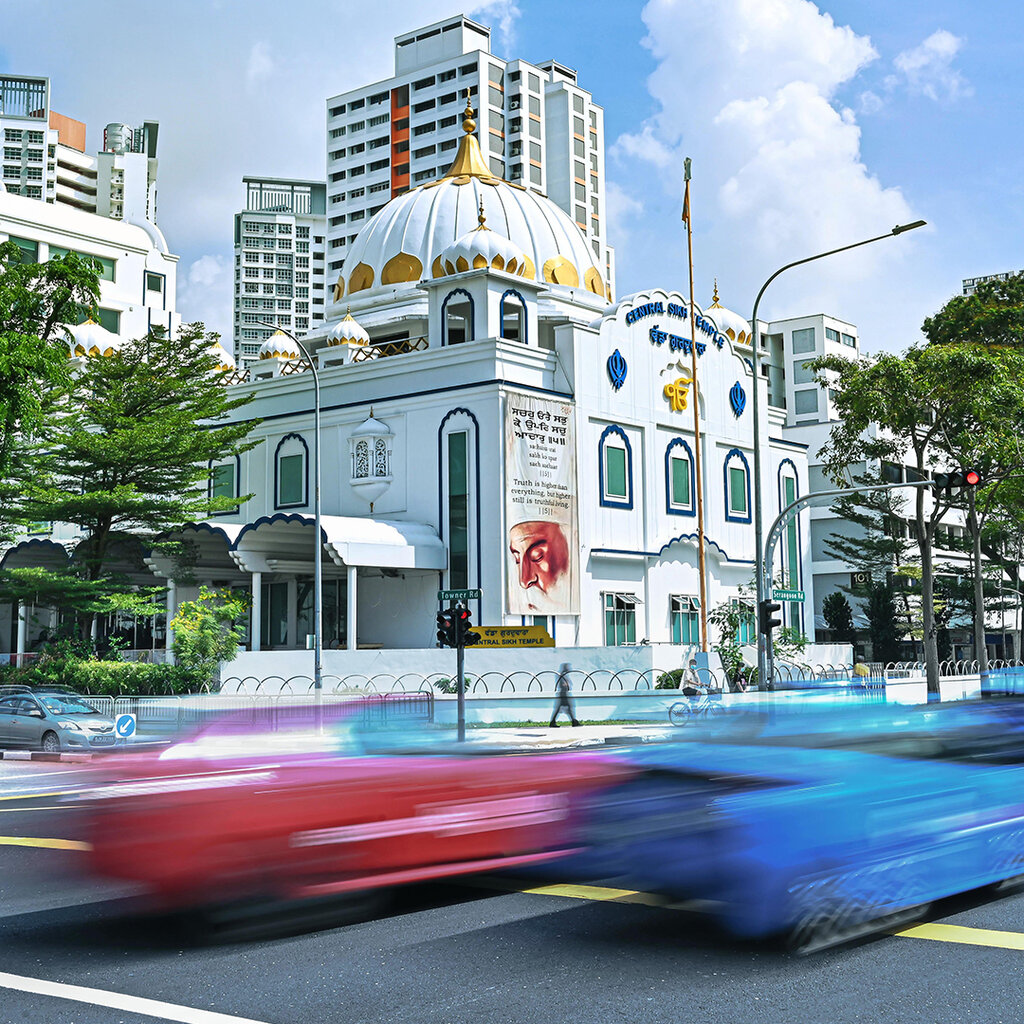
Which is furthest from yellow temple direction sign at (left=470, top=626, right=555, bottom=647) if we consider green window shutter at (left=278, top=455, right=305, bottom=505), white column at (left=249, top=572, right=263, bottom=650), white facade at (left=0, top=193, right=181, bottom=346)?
white facade at (left=0, top=193, right=181, bottom=346)

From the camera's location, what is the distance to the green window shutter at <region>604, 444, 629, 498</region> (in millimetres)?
40594

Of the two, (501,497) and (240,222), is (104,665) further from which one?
(240,222)

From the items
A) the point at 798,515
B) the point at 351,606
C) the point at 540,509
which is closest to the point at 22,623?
the point at 351,606

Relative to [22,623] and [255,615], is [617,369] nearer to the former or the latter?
[255,615]

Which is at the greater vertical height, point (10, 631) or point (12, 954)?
point (10, 631)

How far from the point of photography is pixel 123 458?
33.3 metres

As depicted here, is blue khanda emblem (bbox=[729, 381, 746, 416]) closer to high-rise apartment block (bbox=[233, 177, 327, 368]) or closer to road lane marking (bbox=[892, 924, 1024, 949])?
road lane marking (bbox=[892, 924, 1024, 949])

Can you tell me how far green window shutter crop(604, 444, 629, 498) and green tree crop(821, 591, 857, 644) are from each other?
1997 cm

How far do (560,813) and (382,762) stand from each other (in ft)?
4.02

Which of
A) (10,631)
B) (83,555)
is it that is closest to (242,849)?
(83,555)

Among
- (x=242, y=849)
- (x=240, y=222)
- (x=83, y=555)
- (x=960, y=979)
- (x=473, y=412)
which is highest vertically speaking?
(x=240, y=222)

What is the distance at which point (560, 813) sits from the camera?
8.00 meters

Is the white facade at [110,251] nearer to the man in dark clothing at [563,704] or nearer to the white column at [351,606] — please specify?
the white column at [351,606]

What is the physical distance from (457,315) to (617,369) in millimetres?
5745
